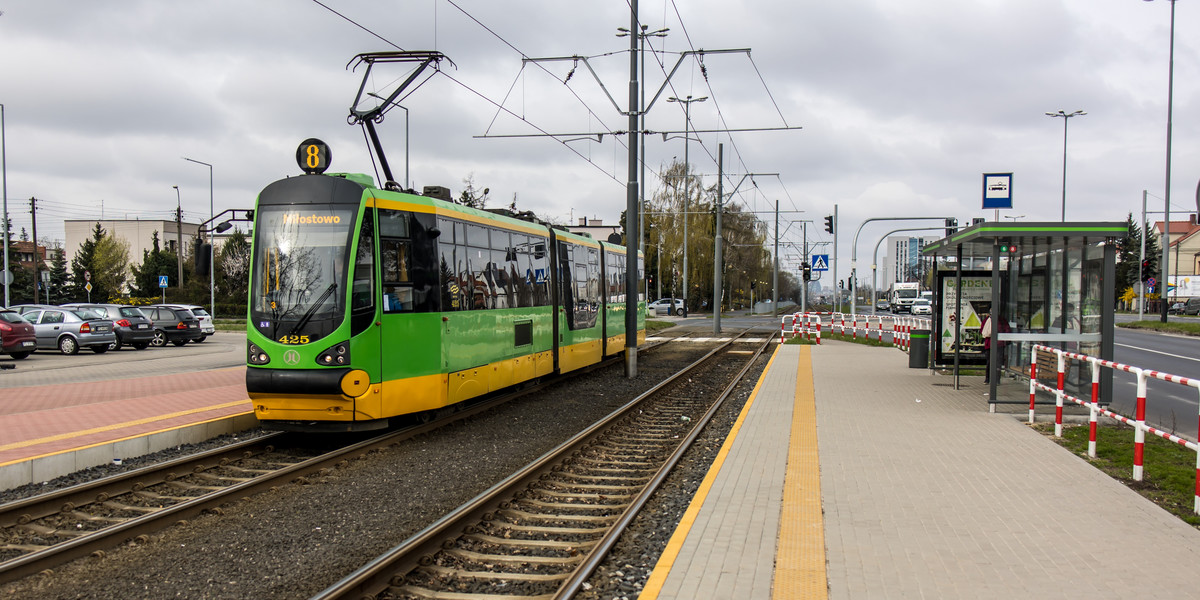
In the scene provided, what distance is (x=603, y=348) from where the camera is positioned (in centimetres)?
1917

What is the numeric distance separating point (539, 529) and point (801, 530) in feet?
6.29

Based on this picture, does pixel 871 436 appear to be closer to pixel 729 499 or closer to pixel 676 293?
pixel 729 499

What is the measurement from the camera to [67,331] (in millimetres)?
24328

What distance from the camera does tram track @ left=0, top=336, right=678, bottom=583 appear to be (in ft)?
19.0

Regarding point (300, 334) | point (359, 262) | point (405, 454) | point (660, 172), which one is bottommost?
point (405, 454)

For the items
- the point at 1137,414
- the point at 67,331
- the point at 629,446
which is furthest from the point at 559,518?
the point at 67,331

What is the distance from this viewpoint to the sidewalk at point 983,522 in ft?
15.6

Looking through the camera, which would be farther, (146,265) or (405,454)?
→ (146,265)

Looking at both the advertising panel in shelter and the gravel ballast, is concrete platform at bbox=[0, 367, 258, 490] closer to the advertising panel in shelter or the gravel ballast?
the gravel ballast

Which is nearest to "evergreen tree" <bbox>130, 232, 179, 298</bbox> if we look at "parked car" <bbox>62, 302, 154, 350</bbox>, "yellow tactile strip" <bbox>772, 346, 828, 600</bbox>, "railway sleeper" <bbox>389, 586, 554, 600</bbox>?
"parked car" <bbox>62, 302, 154, 350</bbox>

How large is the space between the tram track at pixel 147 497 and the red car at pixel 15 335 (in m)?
14.8

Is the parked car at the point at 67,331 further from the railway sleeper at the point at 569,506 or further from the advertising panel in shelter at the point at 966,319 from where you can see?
the advertising panel in shelter at the point at 966,319

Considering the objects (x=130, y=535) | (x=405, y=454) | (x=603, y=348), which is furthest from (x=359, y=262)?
(x=603, y=348)

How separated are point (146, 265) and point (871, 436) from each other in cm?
6397
